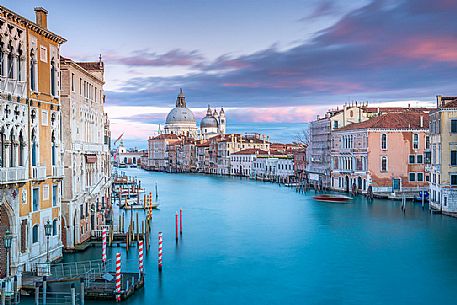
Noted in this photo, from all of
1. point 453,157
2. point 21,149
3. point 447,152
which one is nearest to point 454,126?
point 447,152

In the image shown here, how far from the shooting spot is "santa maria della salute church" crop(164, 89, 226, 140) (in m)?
86.4

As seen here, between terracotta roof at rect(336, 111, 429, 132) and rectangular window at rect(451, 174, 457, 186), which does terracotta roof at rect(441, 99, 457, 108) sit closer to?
rectangular window at rect(451, 174, 457, 186)

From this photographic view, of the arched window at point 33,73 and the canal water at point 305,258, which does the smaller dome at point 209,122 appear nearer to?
the canal water at point 305,258

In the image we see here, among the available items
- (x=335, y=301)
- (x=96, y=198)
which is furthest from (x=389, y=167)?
(x=335, y=301)

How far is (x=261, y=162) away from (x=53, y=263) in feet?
133

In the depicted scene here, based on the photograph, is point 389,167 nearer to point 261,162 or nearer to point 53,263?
point 53,263

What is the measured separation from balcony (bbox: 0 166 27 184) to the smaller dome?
251 feet

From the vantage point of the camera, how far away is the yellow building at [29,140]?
9453 millimetres

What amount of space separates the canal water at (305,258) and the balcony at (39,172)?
2.59 metres

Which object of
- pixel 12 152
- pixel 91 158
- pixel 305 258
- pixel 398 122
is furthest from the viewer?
pixel 398 122

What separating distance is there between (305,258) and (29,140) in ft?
23.7

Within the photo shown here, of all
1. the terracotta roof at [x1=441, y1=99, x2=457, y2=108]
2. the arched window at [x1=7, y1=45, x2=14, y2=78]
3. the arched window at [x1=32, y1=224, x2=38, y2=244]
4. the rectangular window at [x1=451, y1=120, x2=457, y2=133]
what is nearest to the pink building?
the terracotta roof at [x1=441, y1=99, x2=457, y2=108]

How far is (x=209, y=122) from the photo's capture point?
86.4 meters

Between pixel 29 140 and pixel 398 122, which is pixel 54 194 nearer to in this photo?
pixel 29 140
